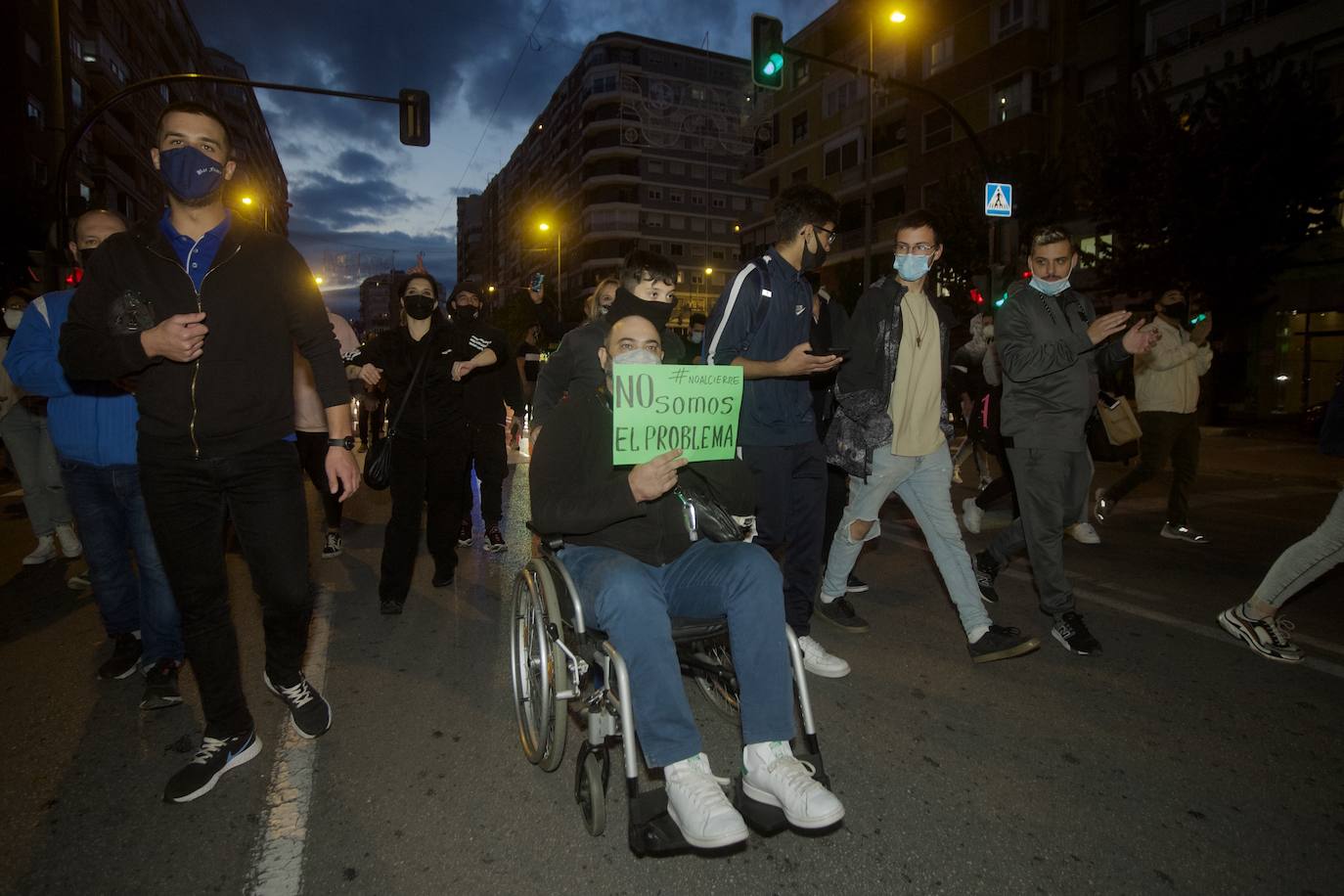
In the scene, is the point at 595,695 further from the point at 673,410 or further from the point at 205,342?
the point at 205,342

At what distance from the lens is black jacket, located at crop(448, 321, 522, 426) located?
5594mm

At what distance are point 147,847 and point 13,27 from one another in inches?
1666

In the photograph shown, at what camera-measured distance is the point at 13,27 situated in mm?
31906

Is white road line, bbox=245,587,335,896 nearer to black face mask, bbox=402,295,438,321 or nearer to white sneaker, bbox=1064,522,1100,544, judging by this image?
black face mask, bbox=402,295,438,321

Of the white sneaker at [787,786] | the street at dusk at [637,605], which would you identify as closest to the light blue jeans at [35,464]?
the street at dusk at [637,605]

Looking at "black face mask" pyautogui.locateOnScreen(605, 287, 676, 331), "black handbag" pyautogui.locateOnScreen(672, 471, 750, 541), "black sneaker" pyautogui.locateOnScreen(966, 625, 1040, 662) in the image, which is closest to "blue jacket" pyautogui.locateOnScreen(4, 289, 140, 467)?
"black face mask" pyautogui.locateOnScreen(605, 287, 676, 331)

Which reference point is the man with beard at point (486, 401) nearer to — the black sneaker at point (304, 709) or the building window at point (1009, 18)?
the black sneaker at point (304, 709)

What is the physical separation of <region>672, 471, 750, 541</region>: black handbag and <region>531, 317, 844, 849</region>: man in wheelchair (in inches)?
1.0

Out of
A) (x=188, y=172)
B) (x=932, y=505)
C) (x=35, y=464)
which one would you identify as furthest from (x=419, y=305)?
(x=35, y=464)

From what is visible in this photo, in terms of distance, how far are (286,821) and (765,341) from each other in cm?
270

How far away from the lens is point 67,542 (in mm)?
6348

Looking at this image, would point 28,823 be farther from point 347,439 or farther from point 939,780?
point 939,780

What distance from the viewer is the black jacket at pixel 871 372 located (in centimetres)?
422

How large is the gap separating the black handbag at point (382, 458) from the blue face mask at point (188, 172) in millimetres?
2147
